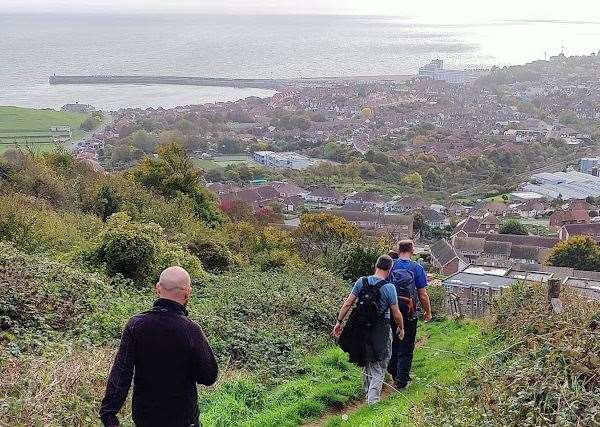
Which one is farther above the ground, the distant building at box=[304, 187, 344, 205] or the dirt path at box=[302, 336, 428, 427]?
the dirt path at box=[302, 336, 428, 427]

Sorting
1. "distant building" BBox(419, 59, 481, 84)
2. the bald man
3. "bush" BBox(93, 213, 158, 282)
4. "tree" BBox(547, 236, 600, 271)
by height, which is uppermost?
the bald man

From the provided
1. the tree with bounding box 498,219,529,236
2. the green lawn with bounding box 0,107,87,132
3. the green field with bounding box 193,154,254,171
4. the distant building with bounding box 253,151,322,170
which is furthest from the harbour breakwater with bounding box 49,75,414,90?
the tree with bounding box 498,219,529,236

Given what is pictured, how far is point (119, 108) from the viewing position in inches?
2975

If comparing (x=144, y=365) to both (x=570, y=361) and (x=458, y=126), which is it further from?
(x=458, y=126)

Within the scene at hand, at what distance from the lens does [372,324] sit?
507 centimetres

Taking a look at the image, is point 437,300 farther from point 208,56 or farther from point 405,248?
point 208,56

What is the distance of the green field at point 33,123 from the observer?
4640 centimetres

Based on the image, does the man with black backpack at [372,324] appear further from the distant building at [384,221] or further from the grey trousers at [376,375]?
the distant building at [384,221]

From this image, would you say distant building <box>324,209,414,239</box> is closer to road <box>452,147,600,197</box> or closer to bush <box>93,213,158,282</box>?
road <box>452,147,600,197</box>

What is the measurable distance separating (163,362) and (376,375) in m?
2.58

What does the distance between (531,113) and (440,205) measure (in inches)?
2033

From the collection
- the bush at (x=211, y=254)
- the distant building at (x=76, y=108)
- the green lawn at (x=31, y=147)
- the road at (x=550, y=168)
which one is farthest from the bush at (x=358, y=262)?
the distant building at (x=76, y=108)

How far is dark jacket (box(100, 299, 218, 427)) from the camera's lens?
3.13 metres

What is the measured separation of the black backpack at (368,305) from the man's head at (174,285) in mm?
2080
